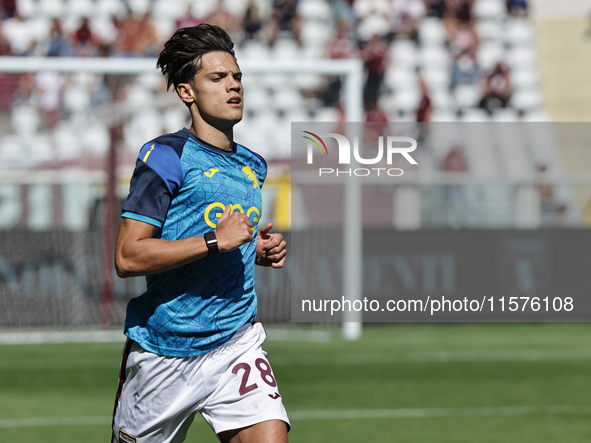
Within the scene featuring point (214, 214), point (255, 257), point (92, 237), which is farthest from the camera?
point (92, 237)

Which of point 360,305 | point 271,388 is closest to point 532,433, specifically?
point 271,388

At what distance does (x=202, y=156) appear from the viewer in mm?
4020

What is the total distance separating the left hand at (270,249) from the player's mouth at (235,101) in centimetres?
60

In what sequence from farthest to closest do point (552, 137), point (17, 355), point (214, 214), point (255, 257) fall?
point (552, 137) < point (17, 355) < point (255, 257) < point (214, 214)

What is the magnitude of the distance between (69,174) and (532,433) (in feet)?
26.4

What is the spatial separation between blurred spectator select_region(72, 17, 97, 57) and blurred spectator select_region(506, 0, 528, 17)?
936cm

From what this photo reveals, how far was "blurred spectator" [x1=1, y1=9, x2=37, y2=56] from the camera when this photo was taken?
60.4ft

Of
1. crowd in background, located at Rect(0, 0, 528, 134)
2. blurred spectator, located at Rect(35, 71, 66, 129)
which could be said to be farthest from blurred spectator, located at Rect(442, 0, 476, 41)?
blurred spectator, located at Rect(35, 71, 66, 129)

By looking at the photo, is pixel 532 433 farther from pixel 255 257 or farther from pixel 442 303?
pixel 442 303

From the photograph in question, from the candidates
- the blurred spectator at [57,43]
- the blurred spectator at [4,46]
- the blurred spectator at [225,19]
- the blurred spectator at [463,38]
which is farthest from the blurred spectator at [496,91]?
the blurred spectator at [4,46]

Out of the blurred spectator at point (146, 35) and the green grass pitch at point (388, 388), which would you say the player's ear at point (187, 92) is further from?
the blurred spectator at point (146, 35)

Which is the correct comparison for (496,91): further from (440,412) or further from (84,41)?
(440,412)

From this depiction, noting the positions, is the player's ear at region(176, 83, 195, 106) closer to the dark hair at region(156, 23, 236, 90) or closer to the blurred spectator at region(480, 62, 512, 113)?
the dark hair at region(156, 23, 236, 90)

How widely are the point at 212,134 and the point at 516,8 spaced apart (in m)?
19.2
